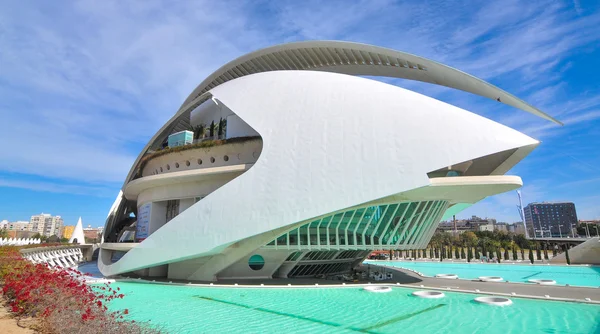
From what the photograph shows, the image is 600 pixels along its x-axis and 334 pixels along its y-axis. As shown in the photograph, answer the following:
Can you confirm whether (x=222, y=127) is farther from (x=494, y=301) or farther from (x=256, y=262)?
(x=494, y=301)

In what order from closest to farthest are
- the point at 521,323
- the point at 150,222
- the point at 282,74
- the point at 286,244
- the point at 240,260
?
the point at 521,323, the point at 286,244, the point at 240,260, the point at 282,74, the point at 150,222

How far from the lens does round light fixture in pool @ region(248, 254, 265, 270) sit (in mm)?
19906

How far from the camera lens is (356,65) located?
24.8 meters

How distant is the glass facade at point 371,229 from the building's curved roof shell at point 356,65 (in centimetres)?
677

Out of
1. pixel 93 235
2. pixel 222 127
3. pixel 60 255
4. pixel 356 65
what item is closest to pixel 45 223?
pixel 93 235

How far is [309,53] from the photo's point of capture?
25.7m

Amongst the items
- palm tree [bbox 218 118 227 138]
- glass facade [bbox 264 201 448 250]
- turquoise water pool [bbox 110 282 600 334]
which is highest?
palm tree [bbox 218 118 227 138]

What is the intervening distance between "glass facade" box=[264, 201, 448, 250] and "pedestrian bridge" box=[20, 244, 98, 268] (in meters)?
19.7

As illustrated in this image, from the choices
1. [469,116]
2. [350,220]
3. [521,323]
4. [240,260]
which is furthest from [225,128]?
[521,323]

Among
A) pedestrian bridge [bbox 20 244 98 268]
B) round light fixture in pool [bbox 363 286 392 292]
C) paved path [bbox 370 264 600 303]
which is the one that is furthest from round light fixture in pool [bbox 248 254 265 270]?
pedestrian bridge [bbox 20 244 98 268]

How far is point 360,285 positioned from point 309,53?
54.8 ft

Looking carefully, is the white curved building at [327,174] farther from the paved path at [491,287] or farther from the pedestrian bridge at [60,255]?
the pedestrian bridge at [60,255]

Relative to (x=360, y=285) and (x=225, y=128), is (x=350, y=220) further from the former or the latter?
(x=225, y=128)

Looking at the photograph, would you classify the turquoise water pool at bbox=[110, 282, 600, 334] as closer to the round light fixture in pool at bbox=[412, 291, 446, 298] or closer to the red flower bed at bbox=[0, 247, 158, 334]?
the round light fixture in pool at bbox=[412, 291, 446, 298]
